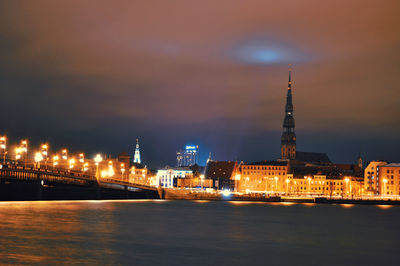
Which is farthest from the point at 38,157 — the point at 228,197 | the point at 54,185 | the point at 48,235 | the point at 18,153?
the point at 48,235

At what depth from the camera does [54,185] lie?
12812 centimetres

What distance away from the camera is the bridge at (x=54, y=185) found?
11236 centimetres

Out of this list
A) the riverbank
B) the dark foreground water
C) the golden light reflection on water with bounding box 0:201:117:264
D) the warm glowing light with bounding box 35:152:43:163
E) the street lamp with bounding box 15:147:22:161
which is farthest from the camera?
the riverbank

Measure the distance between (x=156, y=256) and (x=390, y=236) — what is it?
3382cm

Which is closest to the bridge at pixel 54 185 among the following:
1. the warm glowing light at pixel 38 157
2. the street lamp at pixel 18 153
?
the warm glowing light at pixel 38 157

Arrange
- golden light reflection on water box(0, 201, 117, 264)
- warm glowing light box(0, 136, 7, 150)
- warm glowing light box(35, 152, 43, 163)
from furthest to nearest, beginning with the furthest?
warm glowing light box(35, 152, 43, 163) → warm glowing light box(0, 136, 7, 150) → golden light reflection on water box(0, 201, 117, 264)

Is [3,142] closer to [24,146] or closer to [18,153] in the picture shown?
[18,153]

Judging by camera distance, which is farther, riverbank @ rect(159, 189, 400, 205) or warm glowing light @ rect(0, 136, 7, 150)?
riverbank @ rect(159, 189, 400, 205)

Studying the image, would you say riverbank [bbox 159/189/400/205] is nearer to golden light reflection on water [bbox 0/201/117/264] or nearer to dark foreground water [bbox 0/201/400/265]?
dark foreground water [bbox 0/201/400/265]

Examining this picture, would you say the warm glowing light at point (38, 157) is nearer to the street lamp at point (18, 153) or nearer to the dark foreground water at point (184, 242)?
the street lamp at point (18, 153)

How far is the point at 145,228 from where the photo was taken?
212ft

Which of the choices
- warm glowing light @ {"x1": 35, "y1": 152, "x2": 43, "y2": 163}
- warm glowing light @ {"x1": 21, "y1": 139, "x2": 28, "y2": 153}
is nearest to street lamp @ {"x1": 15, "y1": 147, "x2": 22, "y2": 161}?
warm glowing light @ {"x1": 21, "y1": 139, "x2": 28, "y2": 153}

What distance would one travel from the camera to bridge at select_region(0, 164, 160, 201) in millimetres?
112356

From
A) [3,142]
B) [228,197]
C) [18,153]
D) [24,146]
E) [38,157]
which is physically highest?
[3,142]
